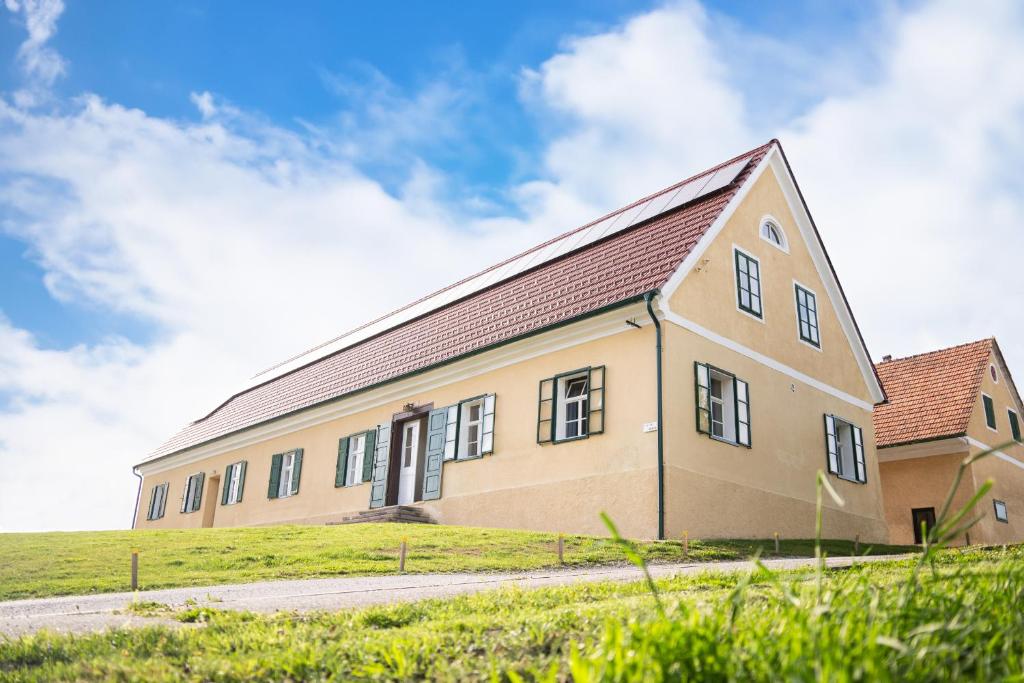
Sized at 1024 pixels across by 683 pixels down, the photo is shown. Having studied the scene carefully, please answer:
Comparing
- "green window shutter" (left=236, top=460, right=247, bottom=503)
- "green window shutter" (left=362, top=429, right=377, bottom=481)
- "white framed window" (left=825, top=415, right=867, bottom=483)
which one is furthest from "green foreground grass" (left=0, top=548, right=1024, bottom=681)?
"green window shutter" (left=236, top=460, right=247, bottom=503)

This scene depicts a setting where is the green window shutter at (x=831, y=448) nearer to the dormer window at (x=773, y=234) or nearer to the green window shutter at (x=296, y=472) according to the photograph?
the dormer window at (x=773, y=234)

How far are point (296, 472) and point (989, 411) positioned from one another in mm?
19082

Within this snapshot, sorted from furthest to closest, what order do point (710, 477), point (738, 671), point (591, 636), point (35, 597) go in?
point (710, 477), point (35, 597), point (591, 636), point (738, 671)

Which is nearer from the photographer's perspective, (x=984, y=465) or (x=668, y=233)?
(x=668, y=233)

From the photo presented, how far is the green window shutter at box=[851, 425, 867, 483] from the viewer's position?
19578 millimetres

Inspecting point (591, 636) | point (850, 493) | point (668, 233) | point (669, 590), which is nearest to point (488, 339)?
point (668, 233)

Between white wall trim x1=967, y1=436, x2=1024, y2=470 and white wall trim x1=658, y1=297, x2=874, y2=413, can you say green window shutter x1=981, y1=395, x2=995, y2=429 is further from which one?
white wall trim x1=658, y1=297, x2=874, y2=413

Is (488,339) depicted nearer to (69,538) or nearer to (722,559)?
(722,559)

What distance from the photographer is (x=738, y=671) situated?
260 centimetres

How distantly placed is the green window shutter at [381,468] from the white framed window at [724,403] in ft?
24.7

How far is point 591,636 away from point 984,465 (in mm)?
22546

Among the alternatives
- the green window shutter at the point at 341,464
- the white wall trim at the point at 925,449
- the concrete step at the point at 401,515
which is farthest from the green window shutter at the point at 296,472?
the white wall trim at the point at 925,449

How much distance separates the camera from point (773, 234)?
1916 cm

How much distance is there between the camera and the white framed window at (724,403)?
15.4 meters
